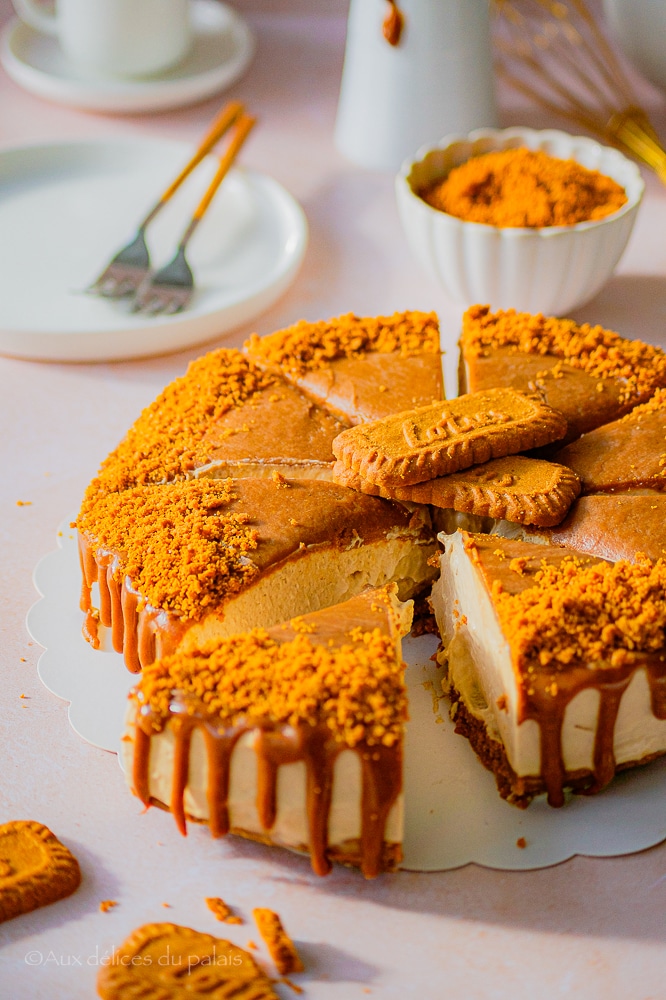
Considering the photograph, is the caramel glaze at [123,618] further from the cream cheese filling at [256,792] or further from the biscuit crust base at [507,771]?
the biscuit crust base at [507,771]

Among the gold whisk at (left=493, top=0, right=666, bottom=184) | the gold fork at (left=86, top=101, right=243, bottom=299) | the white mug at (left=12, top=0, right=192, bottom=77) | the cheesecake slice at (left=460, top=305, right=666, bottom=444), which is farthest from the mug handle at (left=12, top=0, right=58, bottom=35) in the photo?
the cheesecake slice at (left=460, top=305, right=666, bottom=444)

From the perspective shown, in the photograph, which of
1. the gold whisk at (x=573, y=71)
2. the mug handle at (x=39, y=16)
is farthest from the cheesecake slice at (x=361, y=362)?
the mug handle at (x=39, y=16)

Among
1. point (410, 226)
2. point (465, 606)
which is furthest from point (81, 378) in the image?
point (465, 606)

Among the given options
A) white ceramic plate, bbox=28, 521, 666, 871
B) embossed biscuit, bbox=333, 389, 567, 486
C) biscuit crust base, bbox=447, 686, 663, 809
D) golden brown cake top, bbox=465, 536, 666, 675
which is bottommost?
white ceramic plate, bbox=28, 521, 666, 871

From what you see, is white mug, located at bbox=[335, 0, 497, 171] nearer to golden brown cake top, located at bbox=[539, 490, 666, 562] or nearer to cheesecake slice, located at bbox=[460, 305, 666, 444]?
cheesecake slice, located at bbox=[460, 305, 666, 444]

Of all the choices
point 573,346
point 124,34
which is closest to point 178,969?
point 573,346

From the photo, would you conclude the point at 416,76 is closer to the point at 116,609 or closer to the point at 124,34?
the point at 124,34

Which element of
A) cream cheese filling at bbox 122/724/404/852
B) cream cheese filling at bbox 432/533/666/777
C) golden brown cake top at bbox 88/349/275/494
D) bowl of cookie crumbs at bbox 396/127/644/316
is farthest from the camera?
bowl of cookie crumbs at bbox 396/127/644/316
